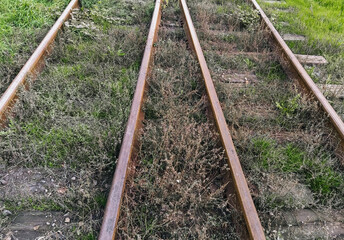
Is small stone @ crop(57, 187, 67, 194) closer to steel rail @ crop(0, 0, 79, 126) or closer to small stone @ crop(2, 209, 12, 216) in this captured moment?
small stone @ crop(2, 209, 12, 216)

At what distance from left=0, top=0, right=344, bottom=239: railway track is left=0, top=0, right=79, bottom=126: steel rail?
0.06ft

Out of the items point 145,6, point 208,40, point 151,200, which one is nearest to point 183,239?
point 151,200

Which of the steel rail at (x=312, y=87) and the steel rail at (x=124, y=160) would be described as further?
the steel rail at (x=312, y=87)

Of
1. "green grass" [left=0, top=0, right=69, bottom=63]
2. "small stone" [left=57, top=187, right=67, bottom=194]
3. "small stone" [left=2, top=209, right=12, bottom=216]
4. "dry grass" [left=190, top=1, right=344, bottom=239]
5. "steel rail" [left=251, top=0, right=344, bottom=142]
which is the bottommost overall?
"small stone" [left=2, top=209, right=12, bottom=216]

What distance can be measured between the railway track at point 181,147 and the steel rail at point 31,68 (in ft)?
0.06

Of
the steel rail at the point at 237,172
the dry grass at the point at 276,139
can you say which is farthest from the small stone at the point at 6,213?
the dry grass at the point at 276,139

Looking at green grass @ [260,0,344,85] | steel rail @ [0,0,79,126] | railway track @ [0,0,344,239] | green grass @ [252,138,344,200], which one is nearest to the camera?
railway track @ [0,0,344,239]

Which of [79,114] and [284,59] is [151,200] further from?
[284,59]

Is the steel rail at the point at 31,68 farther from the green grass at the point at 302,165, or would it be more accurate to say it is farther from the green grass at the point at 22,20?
the green grass at the point at 302,165

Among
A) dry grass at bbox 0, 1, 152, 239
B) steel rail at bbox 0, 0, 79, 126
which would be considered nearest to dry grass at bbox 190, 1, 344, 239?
dry grass at bbox 0, 1, 152, 239

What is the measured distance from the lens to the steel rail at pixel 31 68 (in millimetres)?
2982

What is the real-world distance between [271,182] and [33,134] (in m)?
2.57

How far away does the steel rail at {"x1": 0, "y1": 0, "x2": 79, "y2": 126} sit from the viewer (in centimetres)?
298

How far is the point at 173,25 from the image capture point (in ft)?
16.8
